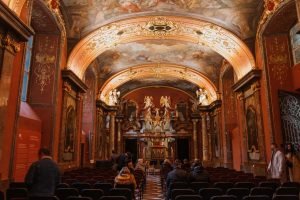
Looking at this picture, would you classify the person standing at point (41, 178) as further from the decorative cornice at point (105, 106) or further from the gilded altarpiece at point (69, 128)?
the decorative cornice at point (105, 106)

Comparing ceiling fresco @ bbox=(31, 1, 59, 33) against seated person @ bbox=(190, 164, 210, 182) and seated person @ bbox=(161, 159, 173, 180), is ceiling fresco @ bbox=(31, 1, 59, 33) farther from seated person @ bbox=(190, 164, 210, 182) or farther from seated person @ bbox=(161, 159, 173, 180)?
seated person @ bbox=(190, 164, 210, 182)

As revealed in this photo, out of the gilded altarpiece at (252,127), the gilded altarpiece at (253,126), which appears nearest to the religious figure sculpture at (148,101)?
the gilded altarpiece at (252,127)

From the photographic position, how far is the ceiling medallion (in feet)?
40.8

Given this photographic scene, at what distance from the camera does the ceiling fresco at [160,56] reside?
52.9ft

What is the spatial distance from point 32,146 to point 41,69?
123 inches

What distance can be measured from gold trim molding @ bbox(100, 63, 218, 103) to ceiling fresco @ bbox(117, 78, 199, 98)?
7.96ft

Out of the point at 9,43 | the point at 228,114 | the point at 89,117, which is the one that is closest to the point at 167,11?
the point at 9,43

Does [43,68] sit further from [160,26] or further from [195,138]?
[195,138]

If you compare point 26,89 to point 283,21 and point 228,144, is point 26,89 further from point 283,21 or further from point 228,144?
point 228,144

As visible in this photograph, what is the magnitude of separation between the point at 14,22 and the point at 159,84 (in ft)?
64.5

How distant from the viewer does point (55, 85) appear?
10.8m

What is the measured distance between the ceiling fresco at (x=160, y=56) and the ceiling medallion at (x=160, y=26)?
1775mm

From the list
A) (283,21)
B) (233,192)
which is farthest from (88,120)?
(233,192)

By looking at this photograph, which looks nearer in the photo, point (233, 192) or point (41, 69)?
point (233, 192)
